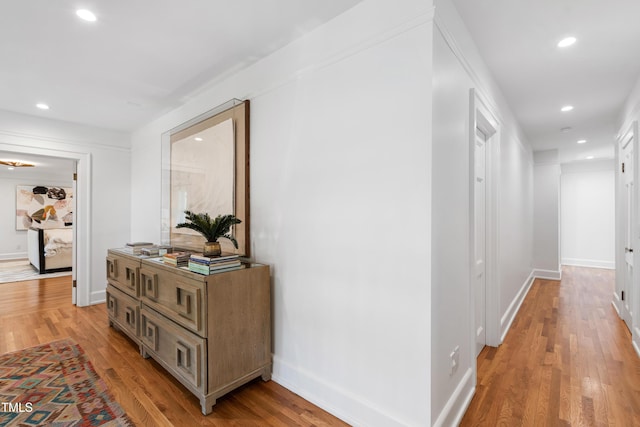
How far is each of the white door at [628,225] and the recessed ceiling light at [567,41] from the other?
1653 millimetres

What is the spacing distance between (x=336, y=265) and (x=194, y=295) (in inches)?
36.4

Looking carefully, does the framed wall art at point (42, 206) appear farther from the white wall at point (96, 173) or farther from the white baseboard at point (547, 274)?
the white baseboard at point (547, 274)

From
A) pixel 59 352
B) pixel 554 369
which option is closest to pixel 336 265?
pixel 554 369

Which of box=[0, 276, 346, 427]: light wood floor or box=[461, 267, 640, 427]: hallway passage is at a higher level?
box=[0, 276, 346, 427]: light wood floor

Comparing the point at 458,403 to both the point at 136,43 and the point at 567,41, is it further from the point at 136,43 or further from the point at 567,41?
the point at 136,43

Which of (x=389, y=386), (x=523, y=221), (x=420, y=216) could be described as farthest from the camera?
(x=523, y=221)

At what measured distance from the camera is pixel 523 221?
434cm

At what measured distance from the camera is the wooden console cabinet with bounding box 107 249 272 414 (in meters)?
1.87

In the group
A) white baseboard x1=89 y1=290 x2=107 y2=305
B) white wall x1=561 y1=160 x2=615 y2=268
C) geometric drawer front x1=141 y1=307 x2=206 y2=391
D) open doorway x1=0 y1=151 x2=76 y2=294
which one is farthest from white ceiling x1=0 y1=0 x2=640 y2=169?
white wall x1=561 y1=160 x2=615 y2=268

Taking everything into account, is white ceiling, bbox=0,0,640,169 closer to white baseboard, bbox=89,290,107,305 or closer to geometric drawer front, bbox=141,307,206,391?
geometric drawer front, bbox=141,307,206,391

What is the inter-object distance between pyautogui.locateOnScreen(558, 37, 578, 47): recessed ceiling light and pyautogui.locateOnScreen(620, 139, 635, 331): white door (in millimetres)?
1653

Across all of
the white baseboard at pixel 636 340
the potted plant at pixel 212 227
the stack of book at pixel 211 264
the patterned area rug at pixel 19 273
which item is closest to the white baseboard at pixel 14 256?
the patterned area rug at pixel 19 273

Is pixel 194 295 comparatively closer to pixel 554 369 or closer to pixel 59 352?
pixel 59 352

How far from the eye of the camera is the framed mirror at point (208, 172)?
96.7 inches
